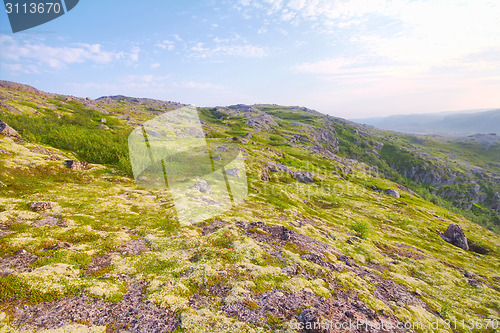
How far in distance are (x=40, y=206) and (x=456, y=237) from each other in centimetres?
15066

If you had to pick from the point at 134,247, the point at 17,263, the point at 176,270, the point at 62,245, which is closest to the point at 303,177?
the point at 134,247

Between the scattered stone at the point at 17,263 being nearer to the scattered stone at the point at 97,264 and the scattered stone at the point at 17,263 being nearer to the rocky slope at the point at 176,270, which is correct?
the rocky slope at the point at 176,270

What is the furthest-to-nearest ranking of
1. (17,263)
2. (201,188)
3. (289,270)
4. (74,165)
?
(201,188), (74,165), (289,270), (17,263)

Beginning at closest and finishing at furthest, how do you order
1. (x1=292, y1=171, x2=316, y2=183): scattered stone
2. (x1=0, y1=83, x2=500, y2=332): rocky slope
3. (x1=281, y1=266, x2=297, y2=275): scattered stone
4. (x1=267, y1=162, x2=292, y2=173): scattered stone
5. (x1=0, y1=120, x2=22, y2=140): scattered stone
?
(x1=0, y1=83, x2=500, y2=332): rocky slope, (x1=281, y1=266, x2=297, y2=275): scattered stone, (x1=0, y1=120, x2=22, y2=140): scattered stone, (x1=267, y1=162, x2=292, y2=173): scattered stone, (x1=292, y1=171, x2=316, y2=183): scattered stone

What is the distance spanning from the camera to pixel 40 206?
38844 millimetres

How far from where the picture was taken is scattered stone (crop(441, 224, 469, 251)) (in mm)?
96375

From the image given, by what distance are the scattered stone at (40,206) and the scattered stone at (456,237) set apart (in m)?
146

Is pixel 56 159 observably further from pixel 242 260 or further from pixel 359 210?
pixel 359 210

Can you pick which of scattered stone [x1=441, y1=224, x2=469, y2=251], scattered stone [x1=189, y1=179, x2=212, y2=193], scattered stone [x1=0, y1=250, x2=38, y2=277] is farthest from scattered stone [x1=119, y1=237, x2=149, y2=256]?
scattered stone [x1=441, y1=224, x2=469, y2=251]

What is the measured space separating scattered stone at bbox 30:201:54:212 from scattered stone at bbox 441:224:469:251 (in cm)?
14622

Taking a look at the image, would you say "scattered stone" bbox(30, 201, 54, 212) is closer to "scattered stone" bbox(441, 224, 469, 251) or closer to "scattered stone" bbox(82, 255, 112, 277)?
"scattered stone" bbox(82, 255, 112, 277)

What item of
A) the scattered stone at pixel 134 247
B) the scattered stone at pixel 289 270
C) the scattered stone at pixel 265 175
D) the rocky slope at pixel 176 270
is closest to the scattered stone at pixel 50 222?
the rocky slope at pixel 176 270

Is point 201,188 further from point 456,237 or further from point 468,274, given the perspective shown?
point 456,237

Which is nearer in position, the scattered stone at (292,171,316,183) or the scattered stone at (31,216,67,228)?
the scattered stone at (31,216,67,228)
